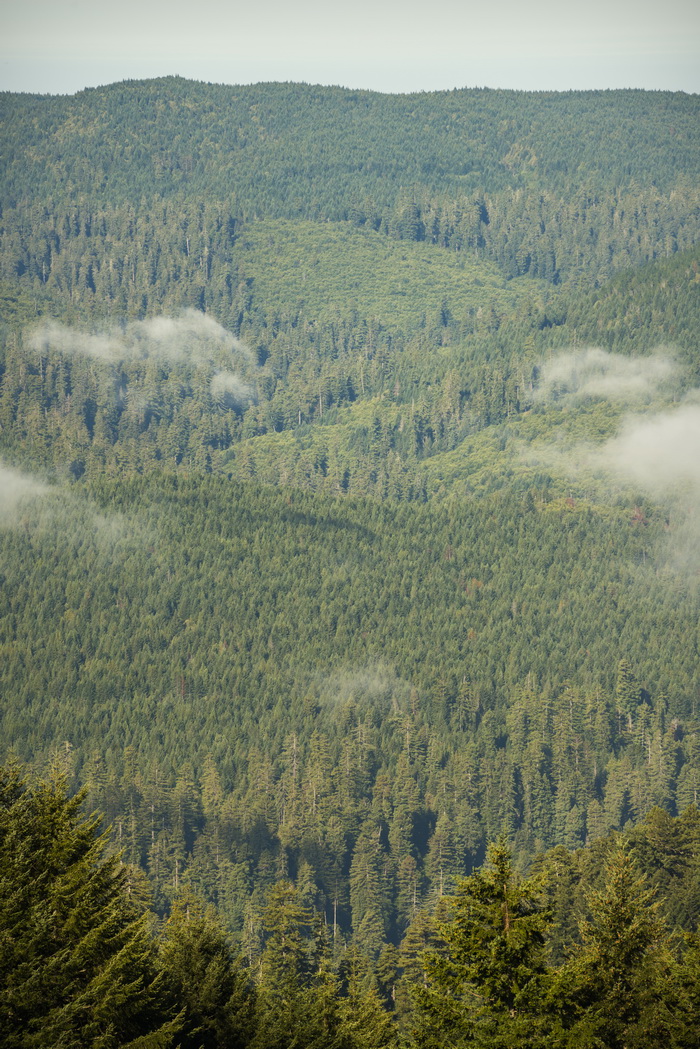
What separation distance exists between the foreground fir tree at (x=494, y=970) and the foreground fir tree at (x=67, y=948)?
11.3 m

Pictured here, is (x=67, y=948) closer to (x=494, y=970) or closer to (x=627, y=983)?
(x=494, y=970)

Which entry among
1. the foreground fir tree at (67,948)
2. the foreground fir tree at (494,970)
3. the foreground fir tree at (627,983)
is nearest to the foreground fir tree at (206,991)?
the foreground fir tree at (67,948)

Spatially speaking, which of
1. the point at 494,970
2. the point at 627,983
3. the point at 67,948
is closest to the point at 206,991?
the point at 67,948

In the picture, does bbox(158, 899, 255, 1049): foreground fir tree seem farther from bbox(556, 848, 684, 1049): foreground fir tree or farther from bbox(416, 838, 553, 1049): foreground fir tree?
bbox(556, 848, 684, 1049): foreground fir tree

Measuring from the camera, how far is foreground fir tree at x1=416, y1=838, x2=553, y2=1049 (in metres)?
61.0

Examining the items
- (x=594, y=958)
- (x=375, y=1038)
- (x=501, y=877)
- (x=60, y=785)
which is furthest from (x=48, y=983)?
(x=375, y=1038)

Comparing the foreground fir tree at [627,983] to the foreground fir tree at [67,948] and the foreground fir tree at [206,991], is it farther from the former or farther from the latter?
the foreground fir tree at [67,948]

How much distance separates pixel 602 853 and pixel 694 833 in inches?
397

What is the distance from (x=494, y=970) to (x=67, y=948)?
16.3m

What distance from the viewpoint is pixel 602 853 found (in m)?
149

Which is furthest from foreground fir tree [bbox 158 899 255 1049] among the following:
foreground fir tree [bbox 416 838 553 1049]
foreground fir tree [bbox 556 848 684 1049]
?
foreground fir tree [bbox 556 848 684 1049]

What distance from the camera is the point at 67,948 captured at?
64.8 metres

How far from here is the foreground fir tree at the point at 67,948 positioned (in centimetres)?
6122

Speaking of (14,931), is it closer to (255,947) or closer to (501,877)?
(501,877)
